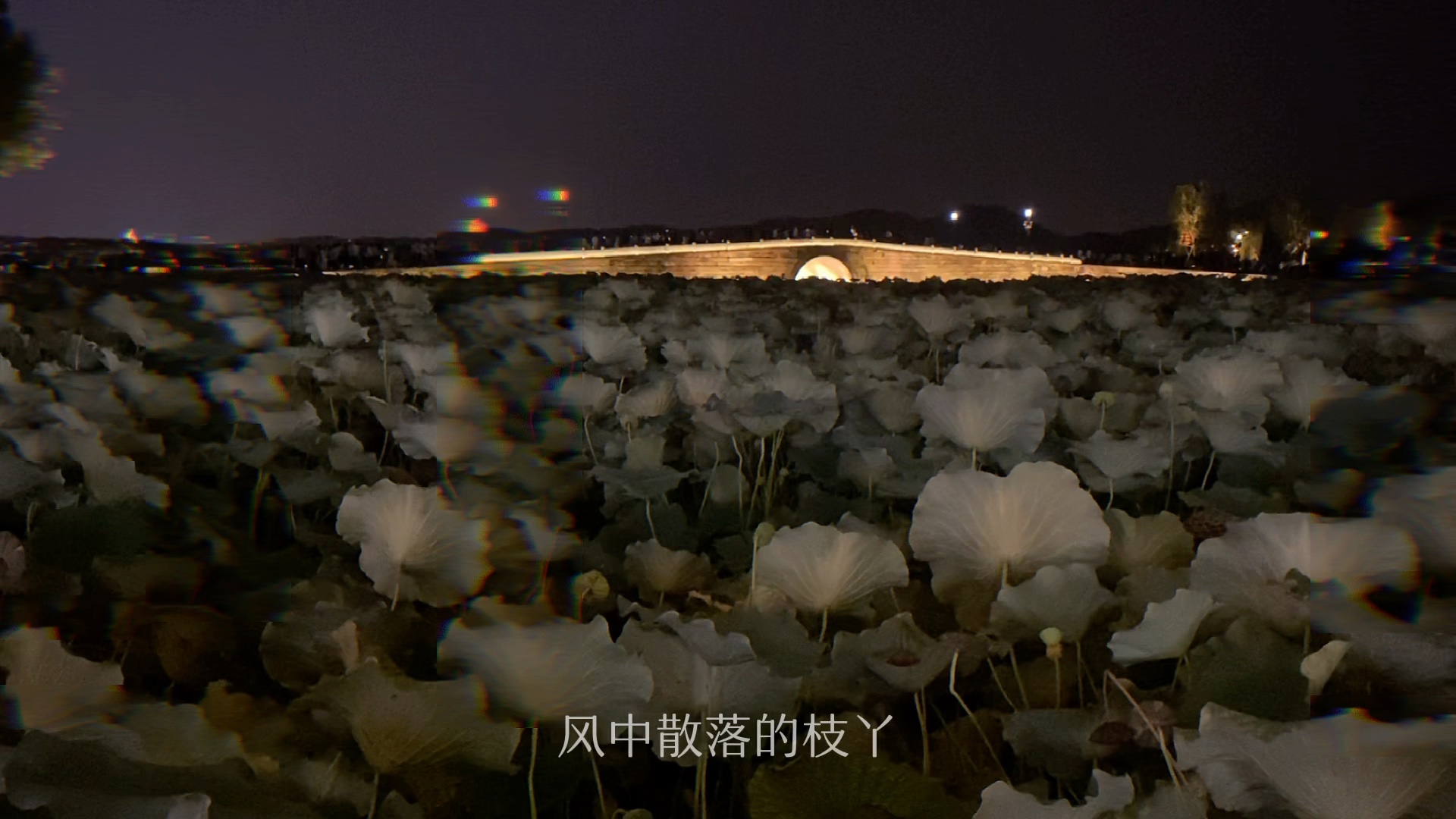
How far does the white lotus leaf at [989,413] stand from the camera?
4.42 ft

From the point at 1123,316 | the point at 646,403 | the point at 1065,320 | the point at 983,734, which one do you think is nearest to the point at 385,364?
the point at 646,403

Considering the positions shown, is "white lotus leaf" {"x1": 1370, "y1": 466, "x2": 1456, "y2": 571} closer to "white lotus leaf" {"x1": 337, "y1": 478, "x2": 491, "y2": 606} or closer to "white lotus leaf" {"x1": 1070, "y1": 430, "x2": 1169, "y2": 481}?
"white lotus leaf" {"x1": 1070, "y1": 430, "x2": 1169, "y2": 481}

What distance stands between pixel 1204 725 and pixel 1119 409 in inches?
52.4

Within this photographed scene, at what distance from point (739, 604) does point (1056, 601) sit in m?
0.30

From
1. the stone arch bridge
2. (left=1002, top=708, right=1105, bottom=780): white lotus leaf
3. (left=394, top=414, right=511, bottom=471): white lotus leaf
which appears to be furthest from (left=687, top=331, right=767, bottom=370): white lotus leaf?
the stone arch bridge

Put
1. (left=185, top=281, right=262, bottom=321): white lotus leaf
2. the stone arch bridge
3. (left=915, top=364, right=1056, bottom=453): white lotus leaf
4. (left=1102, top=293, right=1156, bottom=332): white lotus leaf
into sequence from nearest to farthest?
1. (left=915, top=364, right=1056, bottom=453): white lotus leaf
2. (left=1102, top=293, right=1156, bottom=332): white lotus leaf
3. (left=185, top=281, right=262, bottom=321): white lotus leaf
4. the stone arch bridge

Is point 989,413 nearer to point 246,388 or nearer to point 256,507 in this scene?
point 256,507

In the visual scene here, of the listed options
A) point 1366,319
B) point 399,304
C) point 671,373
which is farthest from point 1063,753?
point 399,304

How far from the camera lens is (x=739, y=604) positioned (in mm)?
919

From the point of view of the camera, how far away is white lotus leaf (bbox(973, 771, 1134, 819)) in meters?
0.55

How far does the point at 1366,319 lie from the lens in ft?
13.1

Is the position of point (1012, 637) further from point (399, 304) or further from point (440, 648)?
point (399, 304)

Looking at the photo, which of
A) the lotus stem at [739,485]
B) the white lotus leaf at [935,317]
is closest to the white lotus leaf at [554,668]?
the lotus stem at [739,485]

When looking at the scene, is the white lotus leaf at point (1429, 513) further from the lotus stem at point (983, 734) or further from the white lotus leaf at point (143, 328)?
the white lotus leaf at point (143, 328)
